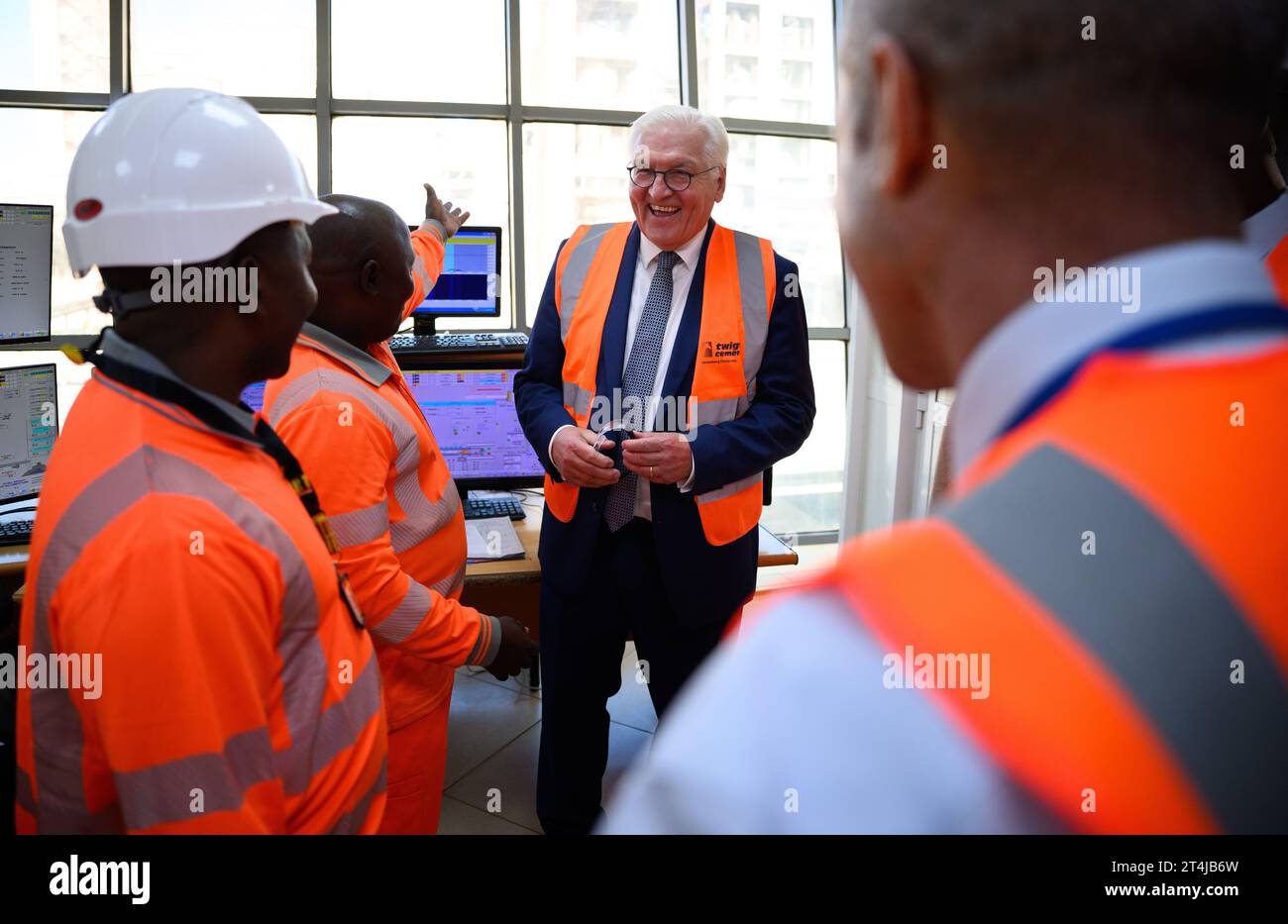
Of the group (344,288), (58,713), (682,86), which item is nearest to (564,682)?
(344,288)

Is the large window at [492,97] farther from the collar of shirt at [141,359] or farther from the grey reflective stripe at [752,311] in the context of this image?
the collar of shirt at [141,359]

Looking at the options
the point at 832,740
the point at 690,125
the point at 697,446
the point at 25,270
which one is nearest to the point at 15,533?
the point at 25,270

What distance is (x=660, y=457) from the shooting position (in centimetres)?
205

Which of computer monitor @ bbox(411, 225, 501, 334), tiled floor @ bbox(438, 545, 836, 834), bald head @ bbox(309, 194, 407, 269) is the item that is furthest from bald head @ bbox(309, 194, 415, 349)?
computer monitor @ bbox(411, 225, 501, 334)

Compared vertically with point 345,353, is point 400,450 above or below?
below

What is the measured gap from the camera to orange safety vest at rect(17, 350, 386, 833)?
0.84m

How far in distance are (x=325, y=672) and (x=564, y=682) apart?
1.31 meters

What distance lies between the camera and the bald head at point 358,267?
5.10 feet

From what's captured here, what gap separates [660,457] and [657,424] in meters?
0.15

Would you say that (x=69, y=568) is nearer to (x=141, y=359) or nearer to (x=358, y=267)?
(x=141, y=359)

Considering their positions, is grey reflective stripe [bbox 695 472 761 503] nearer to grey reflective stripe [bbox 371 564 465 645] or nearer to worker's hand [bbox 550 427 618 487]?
worker's hand [bbox 550 427 618 487]

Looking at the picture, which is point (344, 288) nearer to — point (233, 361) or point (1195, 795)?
point (233, 361)

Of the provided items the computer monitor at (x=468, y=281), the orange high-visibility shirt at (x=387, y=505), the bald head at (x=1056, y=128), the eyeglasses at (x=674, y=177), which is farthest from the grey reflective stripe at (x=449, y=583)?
the computer monitor at (x=468, y=281)

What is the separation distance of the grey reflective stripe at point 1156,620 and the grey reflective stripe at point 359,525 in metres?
1.28
